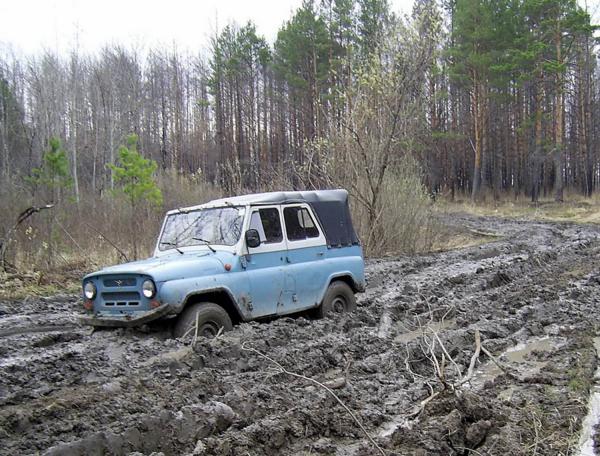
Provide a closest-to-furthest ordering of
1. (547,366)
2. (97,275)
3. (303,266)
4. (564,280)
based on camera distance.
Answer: (547,366) → (97,275) → (303,266) → (564,280)

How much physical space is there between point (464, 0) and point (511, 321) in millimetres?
37470

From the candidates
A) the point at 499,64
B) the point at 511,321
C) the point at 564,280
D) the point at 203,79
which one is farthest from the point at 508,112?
the point at 511,321

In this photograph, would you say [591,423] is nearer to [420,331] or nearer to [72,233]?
[420,331]

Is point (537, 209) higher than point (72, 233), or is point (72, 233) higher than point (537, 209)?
point (537, 209)

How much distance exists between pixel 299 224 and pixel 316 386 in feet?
11.2

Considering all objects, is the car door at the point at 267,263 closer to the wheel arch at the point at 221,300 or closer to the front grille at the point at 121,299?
the wheel arch at the point at 221,300

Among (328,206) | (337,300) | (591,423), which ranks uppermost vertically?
(328,206)

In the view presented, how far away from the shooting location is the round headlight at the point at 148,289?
23.0 ft

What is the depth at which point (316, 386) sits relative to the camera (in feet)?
18.9

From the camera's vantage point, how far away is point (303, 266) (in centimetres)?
858

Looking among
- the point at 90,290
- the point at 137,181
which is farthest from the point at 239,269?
the point at 137,181

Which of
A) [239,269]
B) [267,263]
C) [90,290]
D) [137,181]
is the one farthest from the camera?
[137,181]

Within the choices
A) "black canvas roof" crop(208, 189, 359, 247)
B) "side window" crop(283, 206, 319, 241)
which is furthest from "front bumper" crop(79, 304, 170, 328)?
"side window" crop(283, 206, 319, 241)

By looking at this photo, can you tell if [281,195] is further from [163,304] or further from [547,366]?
[547,366]
